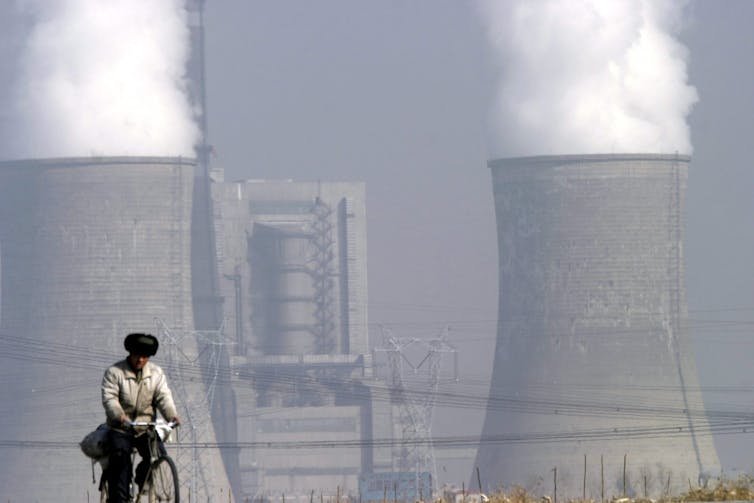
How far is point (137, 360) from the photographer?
7.49 metres

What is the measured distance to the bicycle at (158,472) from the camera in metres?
7.41

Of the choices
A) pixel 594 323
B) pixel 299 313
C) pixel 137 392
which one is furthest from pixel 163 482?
pixel 299 313

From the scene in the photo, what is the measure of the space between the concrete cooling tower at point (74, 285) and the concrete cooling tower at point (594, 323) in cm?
1035

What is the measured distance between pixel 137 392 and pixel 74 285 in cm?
4774

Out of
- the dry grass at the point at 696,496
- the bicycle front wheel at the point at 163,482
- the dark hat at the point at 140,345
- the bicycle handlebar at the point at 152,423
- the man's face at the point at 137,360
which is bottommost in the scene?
the dry grass at the point at 696,496

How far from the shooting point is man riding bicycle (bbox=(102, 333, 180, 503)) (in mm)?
7480

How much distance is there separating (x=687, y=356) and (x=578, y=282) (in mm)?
3822

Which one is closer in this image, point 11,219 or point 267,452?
point 11,219

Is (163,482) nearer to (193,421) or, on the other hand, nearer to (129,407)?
(129,407)

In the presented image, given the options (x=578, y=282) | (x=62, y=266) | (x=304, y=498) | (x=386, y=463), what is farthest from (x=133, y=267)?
(x=386, y=463)

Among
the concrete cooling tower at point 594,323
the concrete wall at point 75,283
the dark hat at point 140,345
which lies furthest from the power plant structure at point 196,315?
the dark hat at point 140,345

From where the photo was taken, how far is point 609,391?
53812mm

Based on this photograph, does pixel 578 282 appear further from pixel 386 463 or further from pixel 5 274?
pixel 386 463

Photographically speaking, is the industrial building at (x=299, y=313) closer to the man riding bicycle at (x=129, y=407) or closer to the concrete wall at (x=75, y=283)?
the concrete wall at (x=75, y=283)
